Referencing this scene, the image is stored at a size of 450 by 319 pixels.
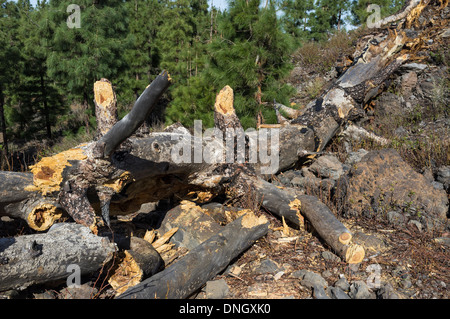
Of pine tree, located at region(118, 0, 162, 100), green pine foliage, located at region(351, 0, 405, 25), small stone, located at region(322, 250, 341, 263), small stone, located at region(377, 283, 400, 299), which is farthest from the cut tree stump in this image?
green pine foliage, located at region(351, 0, 405, 25)

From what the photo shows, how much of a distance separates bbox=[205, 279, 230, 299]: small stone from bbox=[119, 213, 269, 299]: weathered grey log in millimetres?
68

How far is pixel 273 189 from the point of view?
4520mm

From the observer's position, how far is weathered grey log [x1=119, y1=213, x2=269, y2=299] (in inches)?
102

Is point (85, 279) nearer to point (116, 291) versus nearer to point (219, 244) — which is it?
point (116, 291)

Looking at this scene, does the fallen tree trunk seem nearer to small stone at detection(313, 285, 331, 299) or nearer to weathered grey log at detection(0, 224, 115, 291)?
weathered grey log at detection(0, 224, 115, 291)

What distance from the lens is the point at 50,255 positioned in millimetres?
2643

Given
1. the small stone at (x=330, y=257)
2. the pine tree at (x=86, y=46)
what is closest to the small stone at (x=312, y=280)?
the small stone at (x=330, y=257)

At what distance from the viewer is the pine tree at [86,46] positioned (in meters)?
10.5

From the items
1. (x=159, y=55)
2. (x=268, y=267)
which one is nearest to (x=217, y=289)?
(x=268, y=267)

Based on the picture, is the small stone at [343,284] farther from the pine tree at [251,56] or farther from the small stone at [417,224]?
the pine tree at [251,56]

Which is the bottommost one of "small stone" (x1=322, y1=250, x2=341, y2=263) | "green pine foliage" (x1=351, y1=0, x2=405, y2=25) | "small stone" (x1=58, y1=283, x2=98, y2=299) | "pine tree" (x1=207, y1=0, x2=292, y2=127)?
"small stone" (x1=58, y1=283, x2=98, y2=299)

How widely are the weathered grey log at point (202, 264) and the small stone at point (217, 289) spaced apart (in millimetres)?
68

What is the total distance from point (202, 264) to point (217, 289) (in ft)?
0.93
